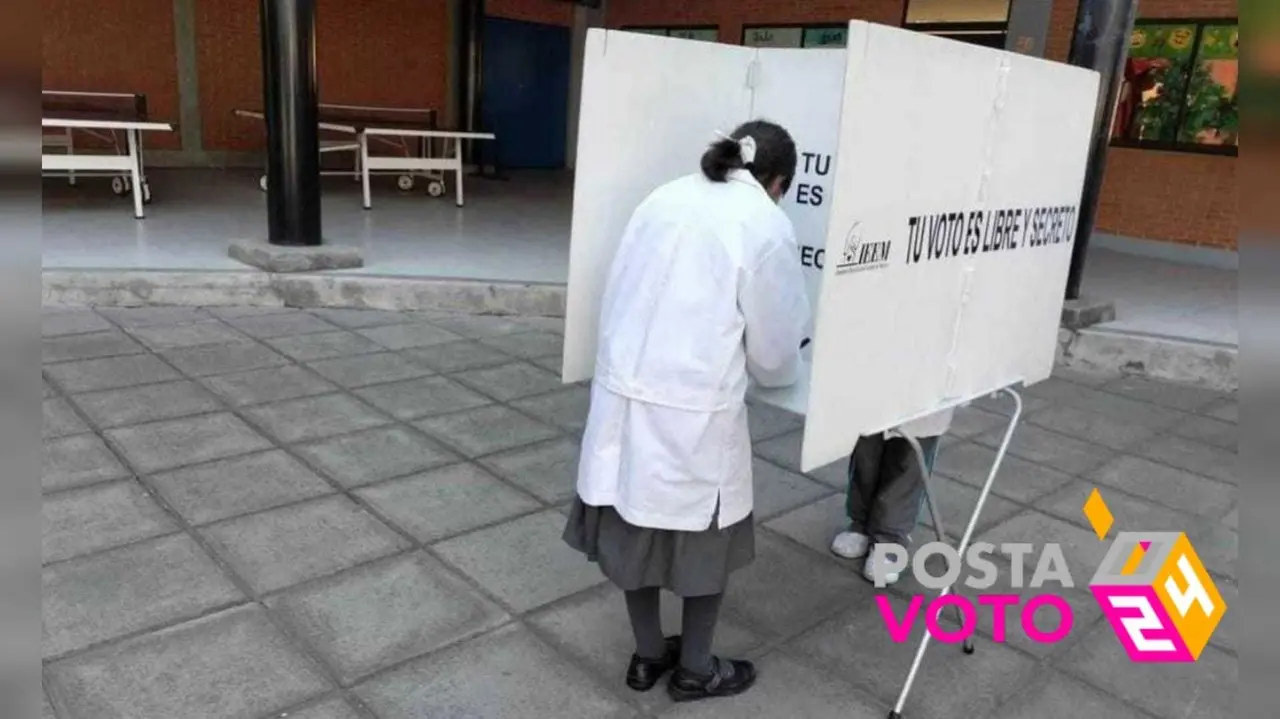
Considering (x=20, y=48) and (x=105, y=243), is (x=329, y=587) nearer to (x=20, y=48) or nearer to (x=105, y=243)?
(x=20, y=48)

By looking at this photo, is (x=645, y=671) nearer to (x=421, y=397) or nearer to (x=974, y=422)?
(x=421, y=397)

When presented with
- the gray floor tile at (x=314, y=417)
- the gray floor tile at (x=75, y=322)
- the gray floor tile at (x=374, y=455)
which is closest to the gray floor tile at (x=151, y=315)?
the gray floor tile at (x=75, y=322)

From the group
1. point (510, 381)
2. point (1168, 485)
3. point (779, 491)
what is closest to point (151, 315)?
point (510, 381)

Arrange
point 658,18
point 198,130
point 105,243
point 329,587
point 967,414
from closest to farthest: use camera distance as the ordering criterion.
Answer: point 329,587 < point 967,414 < point 105,243 < point 198,130 < point 658,18

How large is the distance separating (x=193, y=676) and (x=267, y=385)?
7.54 ft

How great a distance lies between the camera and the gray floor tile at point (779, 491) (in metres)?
3.50

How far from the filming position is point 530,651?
249cm

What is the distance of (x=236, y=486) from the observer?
330 cm

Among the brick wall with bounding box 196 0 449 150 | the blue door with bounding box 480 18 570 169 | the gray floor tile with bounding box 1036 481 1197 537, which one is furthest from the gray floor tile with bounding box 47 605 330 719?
the blue door with bounding box 480 18 570 169

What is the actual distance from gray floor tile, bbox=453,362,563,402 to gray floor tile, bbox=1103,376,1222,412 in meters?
3.36

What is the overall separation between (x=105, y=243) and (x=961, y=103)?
6.11 metres

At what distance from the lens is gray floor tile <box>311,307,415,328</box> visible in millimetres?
5613

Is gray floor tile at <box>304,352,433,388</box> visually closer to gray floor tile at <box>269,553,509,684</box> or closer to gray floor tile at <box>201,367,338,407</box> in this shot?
gray floor tile at <box>201,367,338,407</box>

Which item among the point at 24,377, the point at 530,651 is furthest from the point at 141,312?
the point at 24,377
